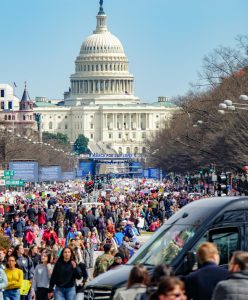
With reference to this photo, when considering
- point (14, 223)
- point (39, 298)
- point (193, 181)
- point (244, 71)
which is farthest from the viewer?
point (193, 181)

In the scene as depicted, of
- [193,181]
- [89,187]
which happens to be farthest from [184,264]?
[193,181]

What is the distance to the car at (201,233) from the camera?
18812mm

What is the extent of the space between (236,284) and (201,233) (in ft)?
14.8

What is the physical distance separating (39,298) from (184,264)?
5826 millimetres

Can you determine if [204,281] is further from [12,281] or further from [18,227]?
[18,227]

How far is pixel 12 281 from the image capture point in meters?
23.4

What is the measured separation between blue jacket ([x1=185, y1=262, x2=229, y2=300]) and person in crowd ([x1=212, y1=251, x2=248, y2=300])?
52.1 inches

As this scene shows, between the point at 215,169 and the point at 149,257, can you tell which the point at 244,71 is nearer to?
the point at 215,169

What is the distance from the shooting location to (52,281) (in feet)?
72.6

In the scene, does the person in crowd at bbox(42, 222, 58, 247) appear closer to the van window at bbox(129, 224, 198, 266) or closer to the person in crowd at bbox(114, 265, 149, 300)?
the van window at bbox(129, 224, 198, 266)

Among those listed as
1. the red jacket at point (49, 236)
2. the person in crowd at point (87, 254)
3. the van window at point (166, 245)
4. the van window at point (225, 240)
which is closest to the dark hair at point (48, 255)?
the van window at point (166, 245)

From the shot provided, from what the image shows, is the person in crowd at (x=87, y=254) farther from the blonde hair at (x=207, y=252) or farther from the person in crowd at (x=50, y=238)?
the blonde hair at (x=207, y=252)

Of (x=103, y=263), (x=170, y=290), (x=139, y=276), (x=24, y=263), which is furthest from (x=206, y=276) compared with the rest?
(x=24, y=263)

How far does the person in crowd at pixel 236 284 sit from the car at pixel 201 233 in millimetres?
4033
